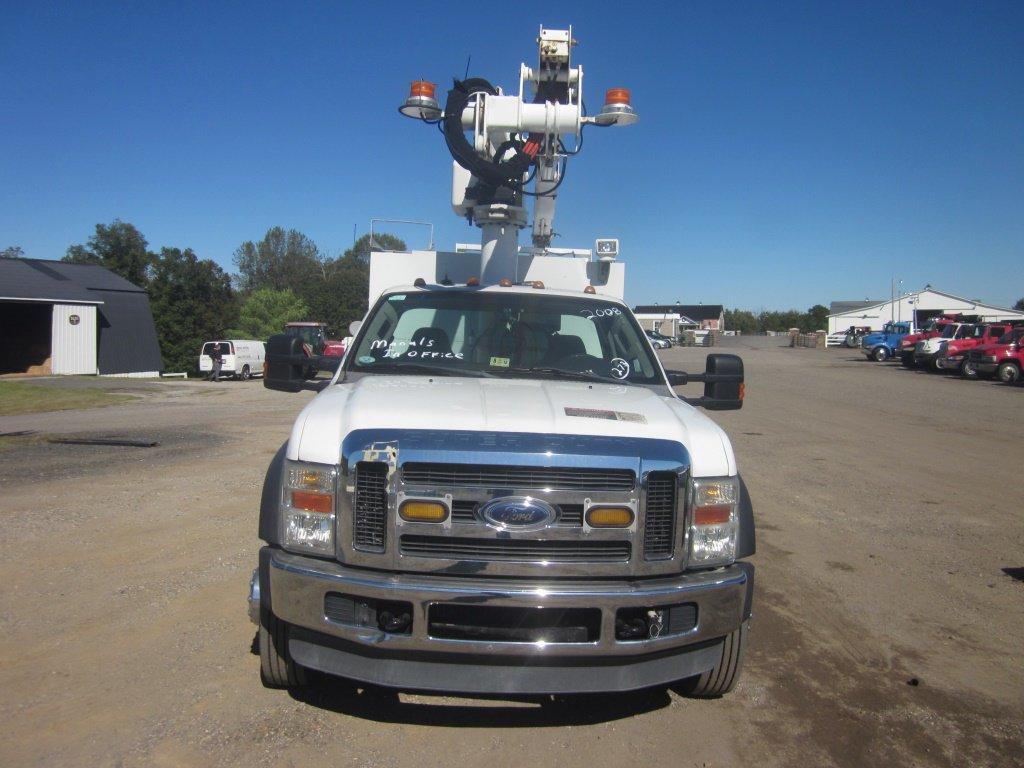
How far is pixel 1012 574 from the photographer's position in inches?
230

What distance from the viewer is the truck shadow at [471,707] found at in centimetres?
355

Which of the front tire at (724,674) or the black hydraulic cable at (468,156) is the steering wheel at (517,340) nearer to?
the front tire at (724,674)

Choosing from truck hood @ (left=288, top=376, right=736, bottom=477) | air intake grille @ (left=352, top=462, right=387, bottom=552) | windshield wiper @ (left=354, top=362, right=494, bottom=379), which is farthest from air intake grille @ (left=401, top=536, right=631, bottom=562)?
windshield wiper @ (left=354, top=362, right=494, bottom=379)

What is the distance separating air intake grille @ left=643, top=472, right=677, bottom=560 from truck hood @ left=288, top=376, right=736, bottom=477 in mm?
176

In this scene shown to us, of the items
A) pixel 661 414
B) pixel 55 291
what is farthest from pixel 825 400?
pixel 55 291

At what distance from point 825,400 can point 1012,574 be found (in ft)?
50.8

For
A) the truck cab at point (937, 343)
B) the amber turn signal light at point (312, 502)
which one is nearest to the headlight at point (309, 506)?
the amber turn signal light at point (312, 502)

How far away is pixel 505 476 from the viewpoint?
311 centimetres

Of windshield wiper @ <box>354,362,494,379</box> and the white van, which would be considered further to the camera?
the white van

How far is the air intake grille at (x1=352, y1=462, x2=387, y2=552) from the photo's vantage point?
10.3 feet

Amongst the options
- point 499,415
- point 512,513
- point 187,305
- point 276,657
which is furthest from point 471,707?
point 187,305

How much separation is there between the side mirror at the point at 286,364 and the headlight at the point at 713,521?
2.51 meters

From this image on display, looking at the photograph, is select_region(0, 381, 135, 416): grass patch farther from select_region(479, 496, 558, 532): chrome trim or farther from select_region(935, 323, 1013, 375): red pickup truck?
select_region(935, 323, 1013, 375): red pickup truck

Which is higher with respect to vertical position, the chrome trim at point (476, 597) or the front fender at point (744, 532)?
the front fender at point (744, 532)
